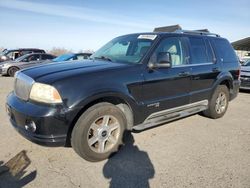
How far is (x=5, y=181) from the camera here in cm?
302

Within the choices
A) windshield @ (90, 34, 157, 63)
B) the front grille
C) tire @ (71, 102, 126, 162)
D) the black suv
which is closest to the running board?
the black suv

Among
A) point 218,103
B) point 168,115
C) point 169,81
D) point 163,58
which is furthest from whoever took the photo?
point 218,103

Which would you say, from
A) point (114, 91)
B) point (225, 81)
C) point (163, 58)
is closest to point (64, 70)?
point (114, 91)

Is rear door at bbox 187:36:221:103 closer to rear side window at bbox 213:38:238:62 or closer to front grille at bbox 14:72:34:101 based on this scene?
rear side window at bbox 213:38:238:62

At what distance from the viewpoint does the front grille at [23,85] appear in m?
3.45

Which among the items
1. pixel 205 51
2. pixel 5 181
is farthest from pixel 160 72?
pixel 5 181

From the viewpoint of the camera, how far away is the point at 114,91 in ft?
11.7

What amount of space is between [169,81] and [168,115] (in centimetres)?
63

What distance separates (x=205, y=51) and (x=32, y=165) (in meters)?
4.04

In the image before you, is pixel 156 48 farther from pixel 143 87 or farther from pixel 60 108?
pixel 60 108

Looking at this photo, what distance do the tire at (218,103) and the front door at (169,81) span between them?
1091 mm

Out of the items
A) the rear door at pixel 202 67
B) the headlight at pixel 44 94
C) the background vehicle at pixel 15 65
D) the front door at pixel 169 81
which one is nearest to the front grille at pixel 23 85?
the headlight at pixel 44 94

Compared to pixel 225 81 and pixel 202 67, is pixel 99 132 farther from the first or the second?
pixel 225 81

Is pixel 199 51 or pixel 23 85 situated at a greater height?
pixel 199 51
